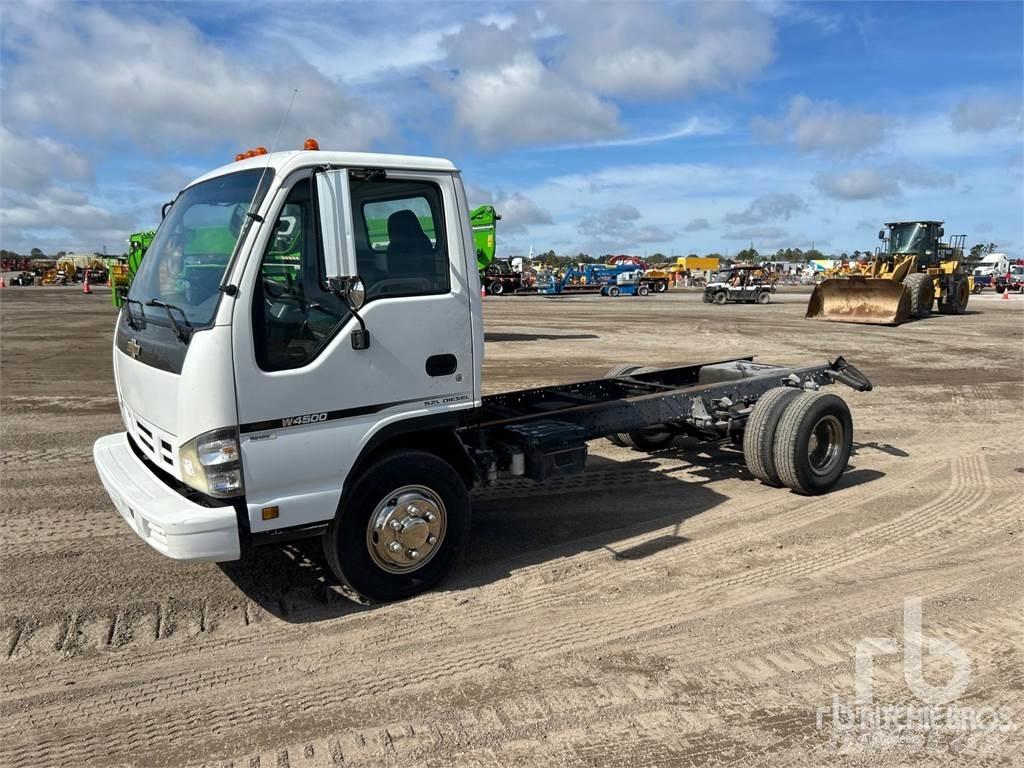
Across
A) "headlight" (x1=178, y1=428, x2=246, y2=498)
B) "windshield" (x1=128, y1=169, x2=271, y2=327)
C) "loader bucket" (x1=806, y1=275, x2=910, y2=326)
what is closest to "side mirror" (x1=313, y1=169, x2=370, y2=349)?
"windshield" (x1=128, y1=169, x2=271, y2=327)

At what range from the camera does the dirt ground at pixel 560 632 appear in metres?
3.17

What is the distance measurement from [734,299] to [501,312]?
13.8m

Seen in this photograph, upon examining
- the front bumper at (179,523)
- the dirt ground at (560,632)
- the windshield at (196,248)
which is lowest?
the dirt ground at (560,632)

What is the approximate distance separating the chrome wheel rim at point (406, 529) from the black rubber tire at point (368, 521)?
29mm

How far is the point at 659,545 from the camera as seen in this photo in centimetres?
527

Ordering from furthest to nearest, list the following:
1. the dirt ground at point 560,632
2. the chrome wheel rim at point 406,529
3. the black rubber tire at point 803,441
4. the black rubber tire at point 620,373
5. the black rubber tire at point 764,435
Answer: the black rubber tire at point 620,373 < the black rubber tire at point 764,435 < the black rubber tire at point 803,441 < the chrome wheel rim at point 406,529 < the dirt ground at point 560,632

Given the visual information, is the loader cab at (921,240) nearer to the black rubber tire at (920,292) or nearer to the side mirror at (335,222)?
the black rubber tire at (920,292)

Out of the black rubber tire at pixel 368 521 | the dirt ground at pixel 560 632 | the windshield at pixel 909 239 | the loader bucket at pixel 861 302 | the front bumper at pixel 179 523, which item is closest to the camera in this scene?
the dirt ground at pixel 560 632

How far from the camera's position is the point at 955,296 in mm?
26875

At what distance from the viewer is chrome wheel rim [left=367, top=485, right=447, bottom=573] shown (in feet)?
13.9

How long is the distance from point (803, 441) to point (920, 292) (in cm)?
2134

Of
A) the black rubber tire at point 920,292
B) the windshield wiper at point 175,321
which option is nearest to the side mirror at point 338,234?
the windshield wiper at point 175,321

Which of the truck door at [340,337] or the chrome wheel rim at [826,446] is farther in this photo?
the chrome wheel rim at [826,446]

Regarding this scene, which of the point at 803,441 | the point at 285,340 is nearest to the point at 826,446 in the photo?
the point at 803,441
